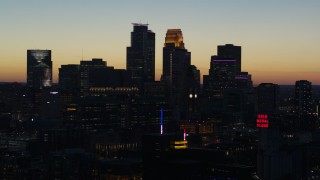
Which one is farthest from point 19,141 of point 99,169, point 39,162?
point 99,169

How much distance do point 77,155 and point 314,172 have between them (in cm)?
5722

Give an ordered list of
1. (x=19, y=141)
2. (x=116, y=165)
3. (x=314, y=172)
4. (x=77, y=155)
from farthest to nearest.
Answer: (x=19, y=141), (x=314, y=172), (x=77, y=155), (x=116, y=165)

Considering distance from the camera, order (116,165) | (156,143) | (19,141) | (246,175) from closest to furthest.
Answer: (246,175) → (156,143) → (116,165) → (19,141)

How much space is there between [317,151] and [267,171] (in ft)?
154

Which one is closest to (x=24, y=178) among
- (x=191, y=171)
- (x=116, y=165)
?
(x=116, y=165)

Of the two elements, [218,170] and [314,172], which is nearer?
[218,170]

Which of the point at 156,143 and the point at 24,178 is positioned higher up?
the point at 156,143

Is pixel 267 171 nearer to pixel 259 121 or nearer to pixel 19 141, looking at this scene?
pixel 259 121

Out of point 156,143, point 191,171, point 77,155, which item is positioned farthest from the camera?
point 77,155

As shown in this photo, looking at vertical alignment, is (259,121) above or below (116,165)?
above

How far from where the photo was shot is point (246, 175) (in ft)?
285

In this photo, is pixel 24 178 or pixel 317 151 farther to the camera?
pixel 317 151

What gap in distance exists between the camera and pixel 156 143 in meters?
114

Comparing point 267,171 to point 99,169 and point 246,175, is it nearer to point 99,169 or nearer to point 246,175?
point 99,169
